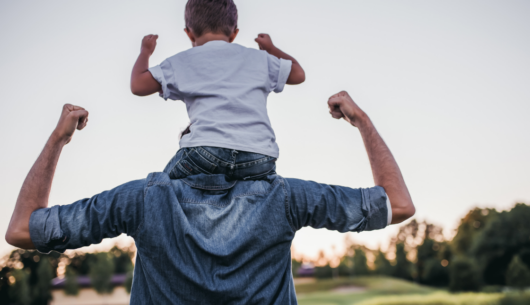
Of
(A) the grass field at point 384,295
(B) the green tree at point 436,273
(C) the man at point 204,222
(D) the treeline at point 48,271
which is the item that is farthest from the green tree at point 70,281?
(C) the man at point 204,222

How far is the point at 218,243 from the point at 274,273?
29cm

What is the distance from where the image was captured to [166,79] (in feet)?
6.30

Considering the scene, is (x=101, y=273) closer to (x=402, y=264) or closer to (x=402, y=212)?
(x=402, y=264)

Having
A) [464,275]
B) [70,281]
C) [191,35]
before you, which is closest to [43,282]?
[70,281]

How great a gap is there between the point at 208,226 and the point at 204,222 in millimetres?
24

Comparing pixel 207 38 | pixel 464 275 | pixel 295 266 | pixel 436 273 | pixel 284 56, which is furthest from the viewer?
pixel 295 266

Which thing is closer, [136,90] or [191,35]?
[136,90]

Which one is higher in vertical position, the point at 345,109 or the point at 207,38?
the point at 207,38

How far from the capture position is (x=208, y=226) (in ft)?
5.43

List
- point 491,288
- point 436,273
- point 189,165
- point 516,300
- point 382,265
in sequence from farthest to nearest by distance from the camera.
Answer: point 382,265
point 436,273
point 491,288
point 516,300
point 189,165

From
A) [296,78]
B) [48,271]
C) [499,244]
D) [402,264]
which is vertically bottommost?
[402,264]

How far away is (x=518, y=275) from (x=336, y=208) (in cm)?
5006

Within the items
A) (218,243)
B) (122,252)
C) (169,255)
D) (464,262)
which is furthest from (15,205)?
(122,252)

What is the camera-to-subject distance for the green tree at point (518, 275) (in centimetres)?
4194
